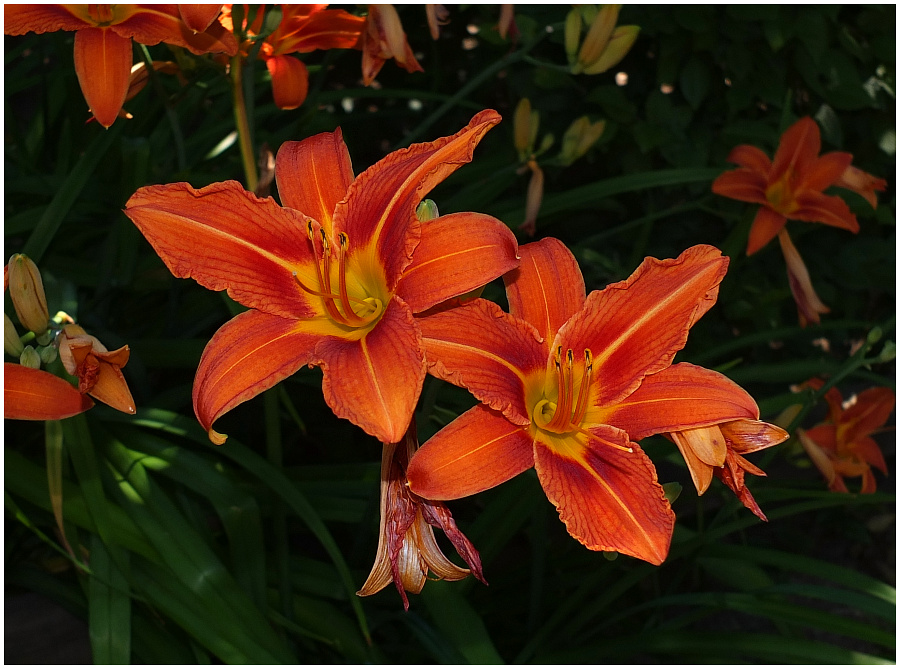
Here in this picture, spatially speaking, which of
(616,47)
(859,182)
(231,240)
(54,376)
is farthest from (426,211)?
(859,182)

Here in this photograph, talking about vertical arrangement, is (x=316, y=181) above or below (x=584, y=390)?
above

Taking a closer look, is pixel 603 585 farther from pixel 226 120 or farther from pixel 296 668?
pixel 226 120

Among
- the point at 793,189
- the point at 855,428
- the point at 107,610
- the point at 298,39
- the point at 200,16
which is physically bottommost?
the point at 855,428

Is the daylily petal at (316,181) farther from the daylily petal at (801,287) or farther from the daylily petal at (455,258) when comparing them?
the daylily petal at (801,287)

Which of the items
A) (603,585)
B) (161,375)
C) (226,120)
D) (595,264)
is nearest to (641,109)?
(595,264)

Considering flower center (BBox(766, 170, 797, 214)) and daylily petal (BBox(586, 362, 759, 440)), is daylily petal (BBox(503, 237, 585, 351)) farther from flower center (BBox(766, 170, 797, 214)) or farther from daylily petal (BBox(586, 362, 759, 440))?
flower center (BBox(766, 170, 797, 214))

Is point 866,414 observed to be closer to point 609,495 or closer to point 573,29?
point 573,29

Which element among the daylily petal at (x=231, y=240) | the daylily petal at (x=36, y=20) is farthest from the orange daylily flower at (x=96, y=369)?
the daylily petal at (x=36, y=20)

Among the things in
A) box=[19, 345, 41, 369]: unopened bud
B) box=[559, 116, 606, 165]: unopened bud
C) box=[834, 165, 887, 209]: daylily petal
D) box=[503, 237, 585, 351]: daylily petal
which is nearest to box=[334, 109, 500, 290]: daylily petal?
box=[503, 237, 585, 351]: daylily petal
